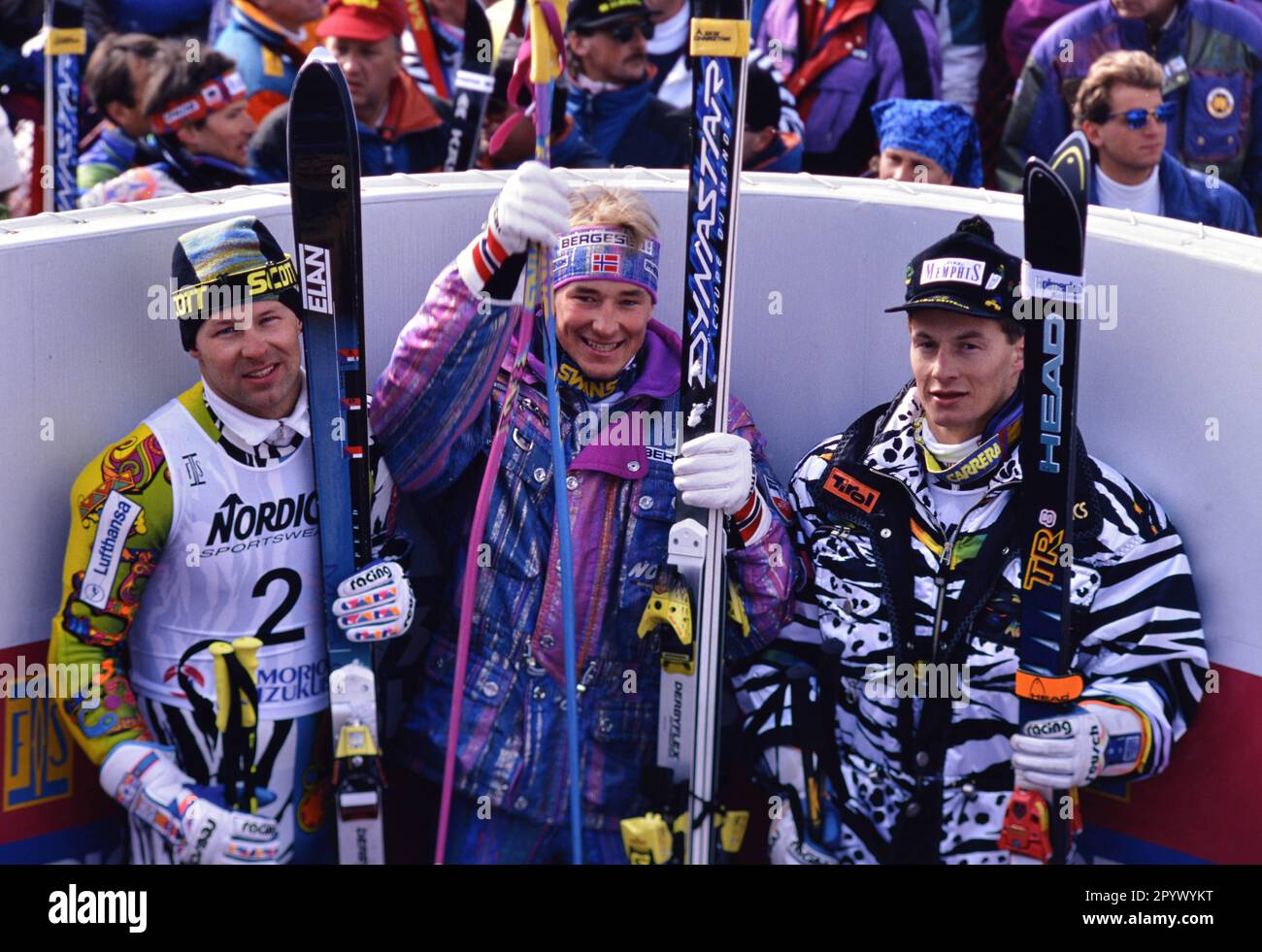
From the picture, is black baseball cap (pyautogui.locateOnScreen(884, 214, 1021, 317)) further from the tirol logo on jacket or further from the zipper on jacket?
the tirol logo on jacket

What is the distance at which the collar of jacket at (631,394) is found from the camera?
3.86 metres

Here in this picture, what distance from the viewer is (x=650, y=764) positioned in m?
3.88

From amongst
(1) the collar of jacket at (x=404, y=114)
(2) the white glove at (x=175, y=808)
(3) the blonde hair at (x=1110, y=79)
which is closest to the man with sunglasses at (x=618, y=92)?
(1) the collar of jacket at (x=404, y=114)

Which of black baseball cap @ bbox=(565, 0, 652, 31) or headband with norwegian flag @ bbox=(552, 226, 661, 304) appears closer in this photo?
headband with norwegian flag @ bbox=(552, 226, 661, 304)

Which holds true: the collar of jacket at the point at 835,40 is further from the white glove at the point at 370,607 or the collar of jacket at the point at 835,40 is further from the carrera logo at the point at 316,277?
the white glove at the point at 370,607

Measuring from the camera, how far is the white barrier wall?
384 centimetres

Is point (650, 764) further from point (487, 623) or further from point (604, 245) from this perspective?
point (604, 245)

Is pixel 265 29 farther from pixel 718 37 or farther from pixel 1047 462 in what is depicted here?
pixel 1047 462

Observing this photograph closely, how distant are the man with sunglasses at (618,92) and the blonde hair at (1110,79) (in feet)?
3.87

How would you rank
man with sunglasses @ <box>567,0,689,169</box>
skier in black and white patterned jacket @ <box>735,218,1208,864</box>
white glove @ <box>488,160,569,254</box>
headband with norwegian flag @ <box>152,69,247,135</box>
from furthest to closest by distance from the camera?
man with sunglasses @ <box>567,0,689,169</box>, headband with norwegian flag @ <box>152,69,247,135</box>, skier in black and white patterned jacket @ <box>735,218,1208,864</box>, white glove @ <box>488,160,569,254</box>

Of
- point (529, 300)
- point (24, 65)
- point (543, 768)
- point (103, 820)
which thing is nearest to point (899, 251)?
point (529, 300)

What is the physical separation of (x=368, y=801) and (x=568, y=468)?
31.3 inches

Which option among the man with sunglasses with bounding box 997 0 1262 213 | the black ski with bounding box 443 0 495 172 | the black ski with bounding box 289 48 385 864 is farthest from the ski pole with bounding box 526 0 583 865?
the man with sunglasses with bounding box 997 0 1262 213

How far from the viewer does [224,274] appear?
3699 millimetres
